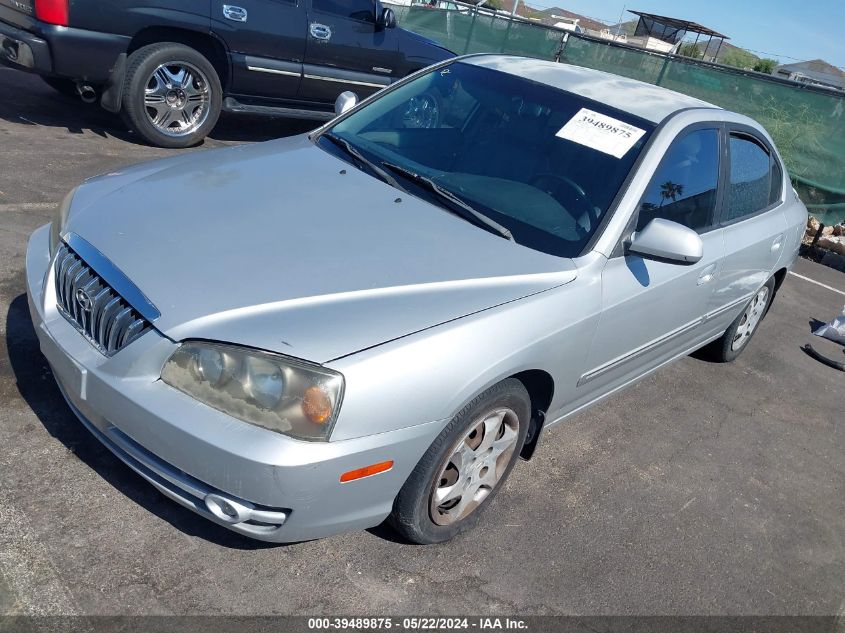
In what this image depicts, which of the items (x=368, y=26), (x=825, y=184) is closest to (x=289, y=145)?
(x=368, y=26)

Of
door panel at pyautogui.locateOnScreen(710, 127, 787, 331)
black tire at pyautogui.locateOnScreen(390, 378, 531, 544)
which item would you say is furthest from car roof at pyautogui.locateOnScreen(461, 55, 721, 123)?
black tire at pyautogui.locateOnScreen(390, 378, 531, 544)

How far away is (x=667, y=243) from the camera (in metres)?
2.99

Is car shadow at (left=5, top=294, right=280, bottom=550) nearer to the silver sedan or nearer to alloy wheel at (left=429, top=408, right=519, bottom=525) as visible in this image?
the silver sedan

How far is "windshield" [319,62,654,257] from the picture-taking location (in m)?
3.14

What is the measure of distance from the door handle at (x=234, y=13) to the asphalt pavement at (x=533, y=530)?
2925 millimetres

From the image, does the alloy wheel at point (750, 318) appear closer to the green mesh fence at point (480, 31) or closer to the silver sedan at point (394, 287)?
the silver sedan at point (394, 287)

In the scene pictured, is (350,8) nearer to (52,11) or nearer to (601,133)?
(52,11)

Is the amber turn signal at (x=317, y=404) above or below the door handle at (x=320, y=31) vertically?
below

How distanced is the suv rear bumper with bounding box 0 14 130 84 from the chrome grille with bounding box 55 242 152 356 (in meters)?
4.13

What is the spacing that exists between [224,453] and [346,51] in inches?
257

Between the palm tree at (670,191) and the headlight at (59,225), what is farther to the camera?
the palm tree at (670,191)

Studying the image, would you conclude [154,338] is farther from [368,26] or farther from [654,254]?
[368,26]

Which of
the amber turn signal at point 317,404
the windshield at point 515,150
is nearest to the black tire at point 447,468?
the amber turn signal at point 317,404

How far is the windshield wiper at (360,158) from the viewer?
10.9 ft
